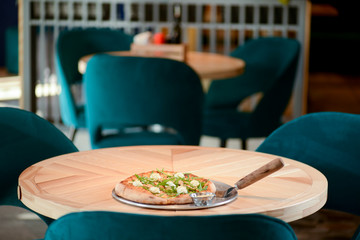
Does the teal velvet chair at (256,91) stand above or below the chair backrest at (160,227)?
below

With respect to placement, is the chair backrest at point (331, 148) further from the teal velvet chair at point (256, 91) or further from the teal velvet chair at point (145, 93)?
the teal velvet chair at point (256, 91)

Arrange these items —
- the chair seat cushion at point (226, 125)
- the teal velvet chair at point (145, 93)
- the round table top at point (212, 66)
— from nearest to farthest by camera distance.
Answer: the teal velvet chair at point (145, 93)
the round table top at point (212, 66)
the chair seat cushion at point (226, 125)

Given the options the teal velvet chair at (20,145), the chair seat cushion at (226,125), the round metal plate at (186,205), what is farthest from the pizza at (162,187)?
the chair seat cushion at (226,125)

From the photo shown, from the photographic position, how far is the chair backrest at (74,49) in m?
3.86

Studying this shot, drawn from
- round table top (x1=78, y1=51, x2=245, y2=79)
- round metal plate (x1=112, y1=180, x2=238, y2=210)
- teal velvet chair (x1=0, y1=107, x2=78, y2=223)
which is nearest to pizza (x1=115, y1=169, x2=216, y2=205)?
round metal plate (x1=112, y1=180, x2=238, y2=210)

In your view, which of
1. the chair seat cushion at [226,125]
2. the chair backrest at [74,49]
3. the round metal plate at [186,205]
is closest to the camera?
the round metal plate at [186,205]

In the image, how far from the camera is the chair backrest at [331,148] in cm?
191

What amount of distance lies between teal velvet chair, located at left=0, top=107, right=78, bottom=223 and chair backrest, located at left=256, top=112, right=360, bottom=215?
68cm

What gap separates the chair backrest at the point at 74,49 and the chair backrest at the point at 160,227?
2749mm

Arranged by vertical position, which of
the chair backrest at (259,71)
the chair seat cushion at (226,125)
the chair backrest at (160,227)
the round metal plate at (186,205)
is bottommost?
the chair seat cushion at (226,125)

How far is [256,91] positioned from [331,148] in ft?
7.33

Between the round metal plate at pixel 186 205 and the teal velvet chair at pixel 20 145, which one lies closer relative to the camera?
the round metal plate at pixel 186 205

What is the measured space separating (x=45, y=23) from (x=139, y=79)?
2.58 m

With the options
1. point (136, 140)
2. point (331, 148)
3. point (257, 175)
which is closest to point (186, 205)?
point (257, 175)
